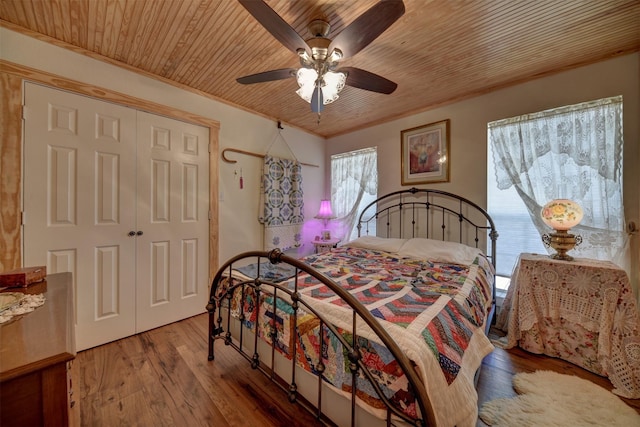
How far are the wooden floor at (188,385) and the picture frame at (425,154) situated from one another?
1.94 m

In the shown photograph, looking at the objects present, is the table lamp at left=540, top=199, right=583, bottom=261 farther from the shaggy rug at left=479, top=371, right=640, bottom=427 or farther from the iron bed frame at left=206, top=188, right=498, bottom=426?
the shaggy rug at left=479, top=371, right=640, bottom=427

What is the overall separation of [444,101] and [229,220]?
3019 millimetres

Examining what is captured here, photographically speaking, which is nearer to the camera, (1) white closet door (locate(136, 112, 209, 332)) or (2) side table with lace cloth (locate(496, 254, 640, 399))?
(2) side table with lace cloth (locate(496, 254, 640, 399))

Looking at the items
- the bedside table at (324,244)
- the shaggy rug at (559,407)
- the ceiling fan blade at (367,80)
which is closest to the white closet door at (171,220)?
the bedside table at (324,244)

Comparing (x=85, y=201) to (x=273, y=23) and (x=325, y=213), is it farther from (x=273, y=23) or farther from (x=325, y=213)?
(x=325, y=213)

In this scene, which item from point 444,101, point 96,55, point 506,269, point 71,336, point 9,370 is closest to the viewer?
point 9,370

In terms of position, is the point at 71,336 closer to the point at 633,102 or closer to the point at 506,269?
the point at 506,269

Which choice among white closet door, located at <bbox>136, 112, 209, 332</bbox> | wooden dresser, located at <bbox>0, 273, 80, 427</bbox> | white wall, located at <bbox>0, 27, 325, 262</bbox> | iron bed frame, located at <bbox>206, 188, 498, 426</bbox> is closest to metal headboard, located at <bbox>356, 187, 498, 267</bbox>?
iron bed frame, located at <bbox>206, 188, 498, 426</bbox>

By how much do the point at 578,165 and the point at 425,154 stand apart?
1369mm

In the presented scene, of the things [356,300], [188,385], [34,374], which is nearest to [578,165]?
[356,300]

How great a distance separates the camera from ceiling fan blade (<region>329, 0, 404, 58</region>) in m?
1.12

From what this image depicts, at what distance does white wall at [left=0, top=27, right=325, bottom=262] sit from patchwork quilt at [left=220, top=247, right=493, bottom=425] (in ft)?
5.02

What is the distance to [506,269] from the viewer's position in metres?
2.51

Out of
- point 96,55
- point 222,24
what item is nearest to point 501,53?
point 222,24
